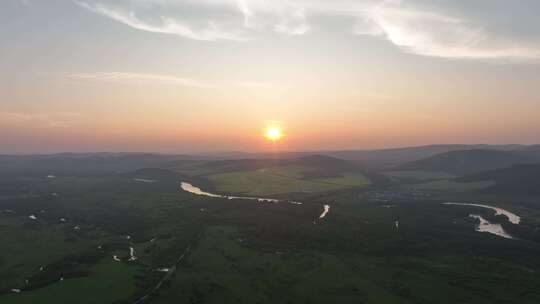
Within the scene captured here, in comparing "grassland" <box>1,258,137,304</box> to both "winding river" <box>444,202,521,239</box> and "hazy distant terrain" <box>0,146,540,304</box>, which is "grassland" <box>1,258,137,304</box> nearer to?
"hazy distant terrain" <box>0,146,540,304</box>

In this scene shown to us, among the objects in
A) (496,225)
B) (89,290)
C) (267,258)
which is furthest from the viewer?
(496,225)

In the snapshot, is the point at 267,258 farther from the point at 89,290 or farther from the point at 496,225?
the point at 496,225

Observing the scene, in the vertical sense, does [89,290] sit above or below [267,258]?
below

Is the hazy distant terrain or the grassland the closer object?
the grassland

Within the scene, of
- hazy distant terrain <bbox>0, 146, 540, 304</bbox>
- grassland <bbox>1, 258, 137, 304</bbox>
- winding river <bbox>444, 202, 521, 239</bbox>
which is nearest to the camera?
grassland <bbox>1, 258, 137, 304</bbox>

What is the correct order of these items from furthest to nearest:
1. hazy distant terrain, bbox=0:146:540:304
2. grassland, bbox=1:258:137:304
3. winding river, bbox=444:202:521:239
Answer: winding river, bbox=444:202:521:239 < hazy distant terrain, bbox=0:146:540:304 < grassland, bbox=1:258:137:304

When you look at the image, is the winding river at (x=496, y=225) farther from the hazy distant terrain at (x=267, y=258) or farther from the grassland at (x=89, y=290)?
the grassland at (x=89, y=290)

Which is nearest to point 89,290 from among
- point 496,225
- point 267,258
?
point 267,258

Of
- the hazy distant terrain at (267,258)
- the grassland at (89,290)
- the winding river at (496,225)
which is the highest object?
the winding river at (496,225)

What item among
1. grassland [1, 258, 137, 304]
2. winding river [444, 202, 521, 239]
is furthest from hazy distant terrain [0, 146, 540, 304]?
winding river [444, 202, 521, 239]

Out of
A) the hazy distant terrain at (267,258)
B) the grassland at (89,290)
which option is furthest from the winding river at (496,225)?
the grassland at (89,290)

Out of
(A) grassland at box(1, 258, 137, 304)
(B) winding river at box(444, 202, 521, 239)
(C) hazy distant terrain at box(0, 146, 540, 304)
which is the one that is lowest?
(A) grassland at box(1, 258, 137, 304)

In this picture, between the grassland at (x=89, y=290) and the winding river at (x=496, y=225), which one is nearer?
the grassland at (x=89, y=290)
